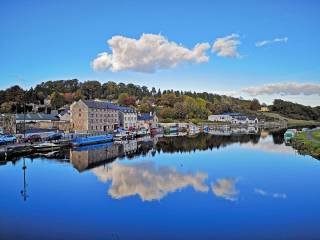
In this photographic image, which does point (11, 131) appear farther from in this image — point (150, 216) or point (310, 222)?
point (310, 222)

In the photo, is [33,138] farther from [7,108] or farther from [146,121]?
[146,121]

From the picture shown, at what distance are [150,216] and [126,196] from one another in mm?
3499

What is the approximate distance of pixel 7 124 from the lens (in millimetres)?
43469

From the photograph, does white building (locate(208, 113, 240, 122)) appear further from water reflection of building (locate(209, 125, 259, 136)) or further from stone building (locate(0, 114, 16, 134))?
stone building (locate(0, 114, 16, 134))

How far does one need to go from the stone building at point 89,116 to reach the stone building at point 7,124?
11261mm

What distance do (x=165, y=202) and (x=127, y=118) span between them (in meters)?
52.1

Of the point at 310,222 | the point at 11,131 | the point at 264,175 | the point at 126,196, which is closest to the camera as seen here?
the point at 310,222

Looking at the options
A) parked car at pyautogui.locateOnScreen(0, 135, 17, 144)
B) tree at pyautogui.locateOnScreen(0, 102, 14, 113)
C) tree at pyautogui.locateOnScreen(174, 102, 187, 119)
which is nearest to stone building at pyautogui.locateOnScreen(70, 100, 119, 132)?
parked car at pyautogui.locateOnScreen(0, 135, 17, 144)

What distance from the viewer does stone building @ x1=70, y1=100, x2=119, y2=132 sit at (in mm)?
53438

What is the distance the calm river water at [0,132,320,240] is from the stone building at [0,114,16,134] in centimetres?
1702

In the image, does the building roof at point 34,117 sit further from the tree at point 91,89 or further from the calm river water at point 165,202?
the tree at point 91,89

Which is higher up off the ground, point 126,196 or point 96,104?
point 96,104

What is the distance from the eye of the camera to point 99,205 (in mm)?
15961

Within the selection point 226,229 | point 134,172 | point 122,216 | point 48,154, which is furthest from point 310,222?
point 48,154
